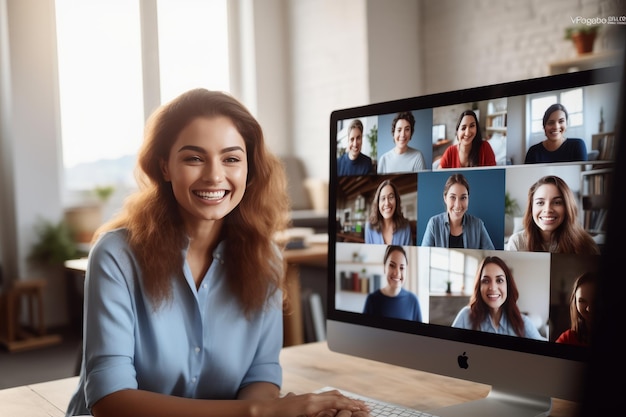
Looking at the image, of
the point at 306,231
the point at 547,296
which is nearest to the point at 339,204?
the point at 547,296

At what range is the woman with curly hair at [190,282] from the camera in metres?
1.04

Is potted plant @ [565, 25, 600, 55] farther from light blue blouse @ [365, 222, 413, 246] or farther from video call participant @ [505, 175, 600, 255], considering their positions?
video call participant @ [505, 175, 600, 255]

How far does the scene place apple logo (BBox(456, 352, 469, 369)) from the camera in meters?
1.05

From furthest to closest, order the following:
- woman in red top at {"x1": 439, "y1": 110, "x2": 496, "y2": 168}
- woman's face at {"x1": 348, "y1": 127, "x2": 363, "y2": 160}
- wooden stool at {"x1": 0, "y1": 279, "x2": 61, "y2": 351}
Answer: wooden stool at {"x1": 0, "y1": 279, "x2": 61, "y2": 351} < woman's face at {"x1": 348, "y1": 127, "x2": 363, "y2": 160} < woman in red top at {"x1": 439, "y1": 110, "x2": 496, "y2": 168}

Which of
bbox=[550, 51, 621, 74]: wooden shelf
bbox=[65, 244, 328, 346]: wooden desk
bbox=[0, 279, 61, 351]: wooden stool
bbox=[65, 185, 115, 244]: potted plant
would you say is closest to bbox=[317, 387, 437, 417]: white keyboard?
bbox=[65, 244, 328, 346]: wooden desk

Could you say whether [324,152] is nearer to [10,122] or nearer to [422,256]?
[10,122]

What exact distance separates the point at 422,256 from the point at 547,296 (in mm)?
227

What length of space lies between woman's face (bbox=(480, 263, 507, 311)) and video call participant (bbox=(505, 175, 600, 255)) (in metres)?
0.05

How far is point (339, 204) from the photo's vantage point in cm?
125

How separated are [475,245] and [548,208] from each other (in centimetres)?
13

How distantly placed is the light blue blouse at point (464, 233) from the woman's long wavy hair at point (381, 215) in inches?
2.1

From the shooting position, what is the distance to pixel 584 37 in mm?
4809

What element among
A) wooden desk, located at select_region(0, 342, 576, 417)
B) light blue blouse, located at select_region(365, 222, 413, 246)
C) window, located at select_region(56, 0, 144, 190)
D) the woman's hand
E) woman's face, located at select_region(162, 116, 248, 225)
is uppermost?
window, located at select_region(56, 0, 144, 190)

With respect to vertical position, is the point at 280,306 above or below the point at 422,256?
below
